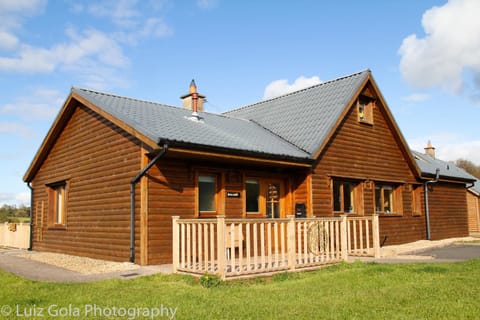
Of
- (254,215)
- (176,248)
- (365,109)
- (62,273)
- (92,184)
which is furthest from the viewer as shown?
(365,109)

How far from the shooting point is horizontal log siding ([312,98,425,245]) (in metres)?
14.8

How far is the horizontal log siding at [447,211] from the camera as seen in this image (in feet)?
67.4

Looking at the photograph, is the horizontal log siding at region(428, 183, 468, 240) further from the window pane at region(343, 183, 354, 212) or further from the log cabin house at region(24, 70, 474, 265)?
the window pane at region(343, 183, 354, 212)

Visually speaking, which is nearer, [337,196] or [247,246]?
[247,246]

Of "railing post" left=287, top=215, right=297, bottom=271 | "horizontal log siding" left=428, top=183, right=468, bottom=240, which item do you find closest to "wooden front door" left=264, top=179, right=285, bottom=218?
"railing post" left=287, top=215, right=297, bottom=271

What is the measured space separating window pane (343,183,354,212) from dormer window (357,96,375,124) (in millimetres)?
2661

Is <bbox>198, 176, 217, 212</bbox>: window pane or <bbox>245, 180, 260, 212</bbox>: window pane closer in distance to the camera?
<bbox>198, 176, 217, 212</bbox>: window pane

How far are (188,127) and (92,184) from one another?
11.5 ft

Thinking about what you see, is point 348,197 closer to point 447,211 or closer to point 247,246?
point 447,211

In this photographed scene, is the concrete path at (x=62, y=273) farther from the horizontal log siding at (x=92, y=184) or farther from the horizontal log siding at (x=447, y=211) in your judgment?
the horizontal log siding at (x=447, y=211)

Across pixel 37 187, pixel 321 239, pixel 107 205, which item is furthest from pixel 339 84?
pixel 37 187

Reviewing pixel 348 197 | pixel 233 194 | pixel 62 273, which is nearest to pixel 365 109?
pixel 348 197

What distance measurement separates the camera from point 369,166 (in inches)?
671

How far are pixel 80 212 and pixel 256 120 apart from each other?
25.1ft
